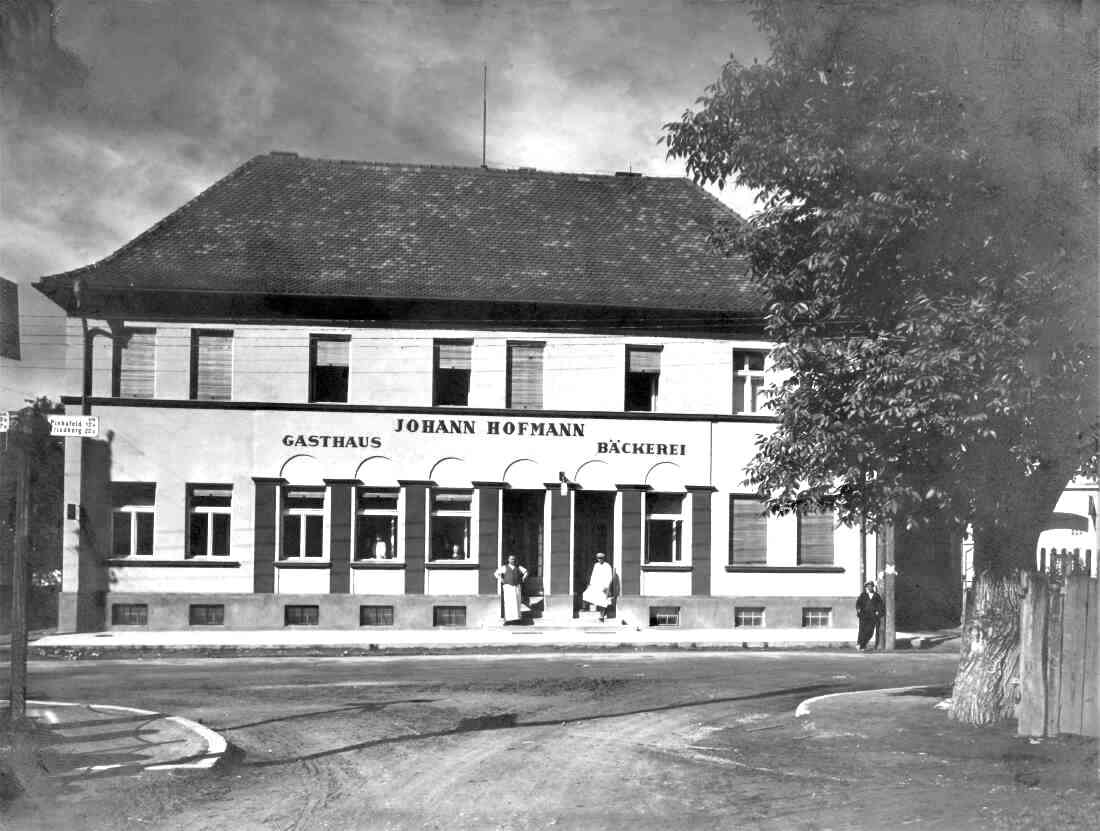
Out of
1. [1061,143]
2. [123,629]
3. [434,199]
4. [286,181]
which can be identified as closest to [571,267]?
[434,199]

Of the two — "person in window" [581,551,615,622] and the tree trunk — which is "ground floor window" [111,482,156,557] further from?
the tree trunk

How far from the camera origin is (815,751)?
10.8 m

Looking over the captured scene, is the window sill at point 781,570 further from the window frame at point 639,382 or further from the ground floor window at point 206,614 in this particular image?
the ground floor window at point 206,614

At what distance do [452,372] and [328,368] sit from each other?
2.71 metres

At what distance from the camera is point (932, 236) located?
11156mm

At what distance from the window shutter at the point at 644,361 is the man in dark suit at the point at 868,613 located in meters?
6.79

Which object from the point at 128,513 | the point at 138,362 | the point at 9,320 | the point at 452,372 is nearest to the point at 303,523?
the point at 128,513

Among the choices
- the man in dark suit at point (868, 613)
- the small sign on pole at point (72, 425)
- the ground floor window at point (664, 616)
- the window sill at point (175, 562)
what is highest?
the small sign on pole at point (72, 425)

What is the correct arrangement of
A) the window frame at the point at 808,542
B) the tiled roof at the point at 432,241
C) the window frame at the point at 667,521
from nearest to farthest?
the tiled roof at the point at 432,241 < the window frame at the point at 667,521 < the window frame at the point at 808,542

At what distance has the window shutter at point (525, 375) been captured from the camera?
1078 inches

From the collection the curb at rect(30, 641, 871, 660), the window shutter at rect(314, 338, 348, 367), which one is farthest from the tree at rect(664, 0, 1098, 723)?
the window shutter at rect(314, 338, 348, 367)

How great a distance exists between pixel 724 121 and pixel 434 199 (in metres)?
17.9

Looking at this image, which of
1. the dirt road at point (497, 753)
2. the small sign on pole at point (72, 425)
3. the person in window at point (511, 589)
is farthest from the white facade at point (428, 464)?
the small sign on pole at point (72, 425)

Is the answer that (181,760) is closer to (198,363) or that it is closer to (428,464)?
(428,464)
